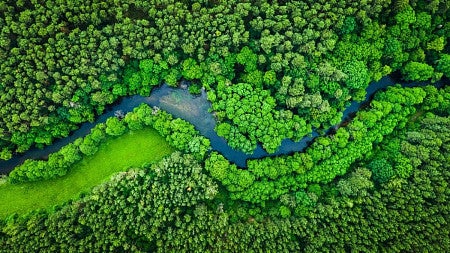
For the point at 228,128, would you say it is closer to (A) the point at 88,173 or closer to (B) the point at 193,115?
(B) the point at 193,115

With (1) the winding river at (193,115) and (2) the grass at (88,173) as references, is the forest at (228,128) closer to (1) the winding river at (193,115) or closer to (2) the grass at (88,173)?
(2) the grass at (88,173)

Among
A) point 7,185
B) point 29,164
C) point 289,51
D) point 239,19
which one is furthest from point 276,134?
point 7,185

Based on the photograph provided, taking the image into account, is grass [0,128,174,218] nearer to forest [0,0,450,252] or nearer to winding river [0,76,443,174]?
forest [0,0,450,252]

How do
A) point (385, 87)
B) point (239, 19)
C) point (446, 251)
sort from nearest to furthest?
1. point (446, 251)
2. point (239, 19)
3. point (385, 87)

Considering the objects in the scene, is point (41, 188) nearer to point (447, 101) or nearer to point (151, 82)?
point (151, 82)

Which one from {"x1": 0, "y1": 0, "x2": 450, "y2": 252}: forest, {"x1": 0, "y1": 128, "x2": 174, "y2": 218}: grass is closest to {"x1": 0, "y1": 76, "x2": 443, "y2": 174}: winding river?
{"x1": 0, "y1": 0, "x2": 450, "y2": 252}: forest

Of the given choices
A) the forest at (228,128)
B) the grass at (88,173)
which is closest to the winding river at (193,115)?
the forest at (228,128)

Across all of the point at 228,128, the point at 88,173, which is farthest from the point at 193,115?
the point at 88,173
